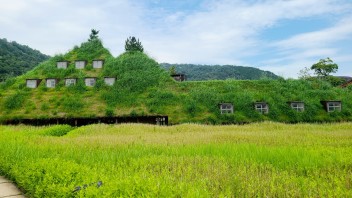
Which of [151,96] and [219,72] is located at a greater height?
[219,72]

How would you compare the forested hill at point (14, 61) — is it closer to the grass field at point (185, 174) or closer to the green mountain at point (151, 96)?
the green mountain at point (151, 96)

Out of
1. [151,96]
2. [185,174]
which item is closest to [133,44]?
[151,96]

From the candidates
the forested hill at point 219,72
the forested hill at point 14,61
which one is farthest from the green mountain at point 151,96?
the forested hill at point 219,72

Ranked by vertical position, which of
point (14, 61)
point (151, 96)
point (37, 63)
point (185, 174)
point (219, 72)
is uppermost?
point (219, 72)

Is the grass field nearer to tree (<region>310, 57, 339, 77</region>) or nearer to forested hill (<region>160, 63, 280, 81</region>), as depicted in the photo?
A: tree (<region>310, 57, 339, 77</region>)

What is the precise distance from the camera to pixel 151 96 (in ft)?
148

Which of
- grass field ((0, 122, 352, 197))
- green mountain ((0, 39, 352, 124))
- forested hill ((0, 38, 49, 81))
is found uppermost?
forested hill ((0, 38, 49, 81))

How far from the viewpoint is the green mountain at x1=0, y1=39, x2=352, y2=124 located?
4144cm

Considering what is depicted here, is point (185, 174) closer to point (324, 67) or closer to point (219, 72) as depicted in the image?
point (324, 67)

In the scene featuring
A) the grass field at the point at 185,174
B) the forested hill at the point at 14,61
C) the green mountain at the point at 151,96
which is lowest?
the grass field at the point at 185,174

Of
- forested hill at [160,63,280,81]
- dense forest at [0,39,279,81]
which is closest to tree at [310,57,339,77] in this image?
dense forest at [0,39,279,81]

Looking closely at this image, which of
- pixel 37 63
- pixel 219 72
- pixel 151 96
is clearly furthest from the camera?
pixel 219 72

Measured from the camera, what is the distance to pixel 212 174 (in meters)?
7.50

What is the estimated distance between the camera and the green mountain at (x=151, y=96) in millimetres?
41438
